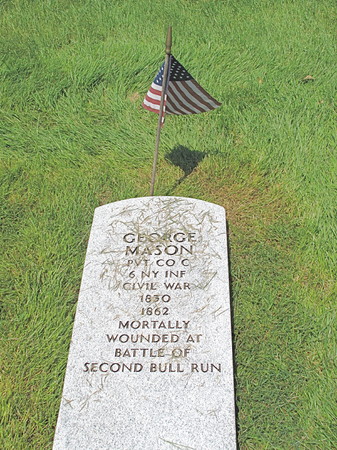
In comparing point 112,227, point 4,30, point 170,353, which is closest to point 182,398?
point 170,353

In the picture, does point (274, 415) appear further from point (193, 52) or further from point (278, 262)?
point (193, 52)

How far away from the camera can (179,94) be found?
11.3 ft

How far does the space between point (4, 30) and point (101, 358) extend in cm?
416

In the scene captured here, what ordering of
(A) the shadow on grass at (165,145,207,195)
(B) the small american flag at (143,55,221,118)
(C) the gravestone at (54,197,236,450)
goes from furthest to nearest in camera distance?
(A) the shadow on grass at (165,145,207,195)
(B) the small american flag at (143,55,221,118)
(C) the gravestone at (54,197,236,450)

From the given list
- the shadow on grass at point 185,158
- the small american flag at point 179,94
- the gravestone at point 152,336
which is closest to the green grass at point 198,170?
the shadow on grass at point 185,158

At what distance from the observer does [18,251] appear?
359 centimetres

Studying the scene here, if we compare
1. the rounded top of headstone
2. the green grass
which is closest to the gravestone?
the rounded top of headstone

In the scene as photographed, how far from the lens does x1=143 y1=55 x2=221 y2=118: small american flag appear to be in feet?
11.0

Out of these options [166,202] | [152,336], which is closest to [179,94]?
[166,202]

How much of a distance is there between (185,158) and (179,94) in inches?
31.5

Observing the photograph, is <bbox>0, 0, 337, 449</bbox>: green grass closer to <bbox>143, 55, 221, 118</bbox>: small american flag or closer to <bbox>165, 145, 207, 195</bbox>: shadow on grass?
<bbox>165, 145, 207, 195</bbox>: shadow on grass

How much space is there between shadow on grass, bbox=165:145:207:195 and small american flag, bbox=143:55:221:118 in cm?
62

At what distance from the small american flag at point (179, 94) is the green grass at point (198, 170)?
0.67 metres

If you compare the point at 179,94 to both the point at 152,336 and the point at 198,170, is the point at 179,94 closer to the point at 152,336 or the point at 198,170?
the point at 198,170
